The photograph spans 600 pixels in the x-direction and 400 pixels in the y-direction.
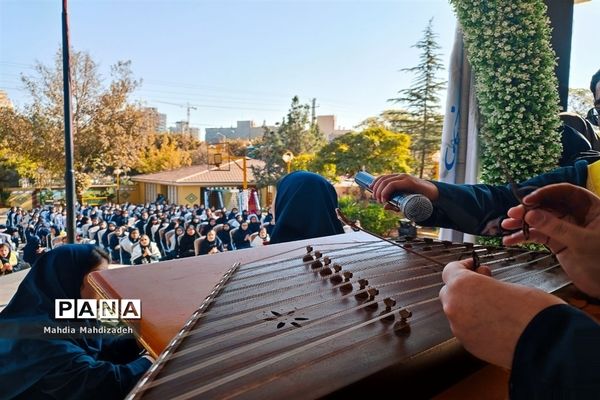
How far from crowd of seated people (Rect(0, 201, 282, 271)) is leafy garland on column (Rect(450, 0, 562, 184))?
6025 mm

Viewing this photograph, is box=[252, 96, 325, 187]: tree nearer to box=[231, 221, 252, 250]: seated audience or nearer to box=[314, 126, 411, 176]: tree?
box=[314, 126, 411, 176]: tree

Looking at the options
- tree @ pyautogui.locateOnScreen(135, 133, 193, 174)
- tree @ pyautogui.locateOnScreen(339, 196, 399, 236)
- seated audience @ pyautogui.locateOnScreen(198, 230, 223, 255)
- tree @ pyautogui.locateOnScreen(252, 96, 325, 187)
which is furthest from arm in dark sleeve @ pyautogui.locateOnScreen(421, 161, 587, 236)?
tree @ pyautogui.locateOnScreen(135, 133, 193, 174)

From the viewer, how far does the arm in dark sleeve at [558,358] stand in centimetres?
50

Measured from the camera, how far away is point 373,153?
16.3 metres

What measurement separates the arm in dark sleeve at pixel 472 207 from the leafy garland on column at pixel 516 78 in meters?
1.94

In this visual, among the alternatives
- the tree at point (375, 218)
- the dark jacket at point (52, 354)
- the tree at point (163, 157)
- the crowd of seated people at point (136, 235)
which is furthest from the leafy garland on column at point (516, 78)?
the tree at point (163, 157)

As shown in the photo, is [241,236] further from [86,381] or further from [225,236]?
[86,381]

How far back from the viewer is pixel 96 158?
14086mm

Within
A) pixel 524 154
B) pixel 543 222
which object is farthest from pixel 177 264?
pixel 524 154

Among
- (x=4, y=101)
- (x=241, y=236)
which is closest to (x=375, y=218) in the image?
(x=241, y=236)

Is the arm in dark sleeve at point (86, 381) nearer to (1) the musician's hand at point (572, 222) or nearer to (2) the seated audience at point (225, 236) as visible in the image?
(1) the musician's hand at point (572, 222)

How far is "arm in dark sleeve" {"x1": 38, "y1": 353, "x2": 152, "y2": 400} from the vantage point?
1552 mm

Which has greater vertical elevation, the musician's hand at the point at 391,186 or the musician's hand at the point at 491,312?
the musician's hand at the point at 391,186

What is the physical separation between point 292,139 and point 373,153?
751 cm
